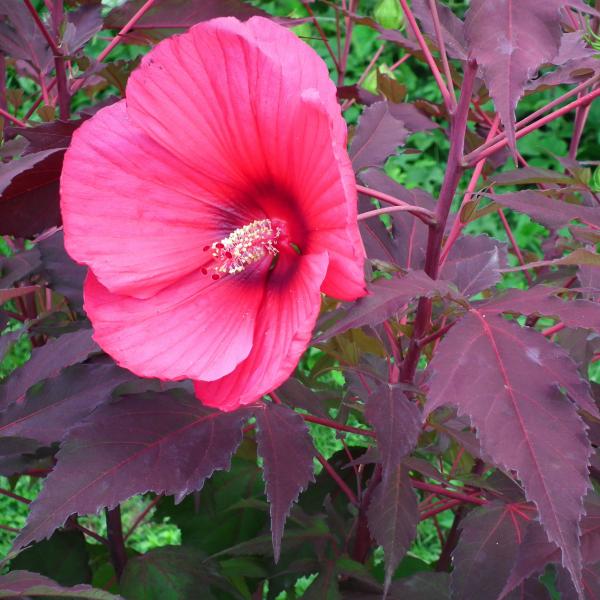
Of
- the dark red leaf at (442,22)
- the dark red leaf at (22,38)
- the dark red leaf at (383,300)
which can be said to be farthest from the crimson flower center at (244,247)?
the dark red leaf at (22,38)

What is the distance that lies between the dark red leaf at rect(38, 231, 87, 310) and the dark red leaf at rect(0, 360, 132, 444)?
0.46 ft

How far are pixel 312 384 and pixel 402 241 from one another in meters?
0.27

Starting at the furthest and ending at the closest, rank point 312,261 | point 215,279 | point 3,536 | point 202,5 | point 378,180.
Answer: point 3,536 → point 202,5 → point 378,180 → point 215,279 → point 312,261

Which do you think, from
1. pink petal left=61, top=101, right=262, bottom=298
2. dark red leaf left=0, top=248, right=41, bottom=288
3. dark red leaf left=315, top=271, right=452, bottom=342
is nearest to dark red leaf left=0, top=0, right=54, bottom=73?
dark red leaf left=0, top=248, right=41, bottom=288

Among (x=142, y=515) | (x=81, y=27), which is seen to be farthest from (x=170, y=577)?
(x=81, y=27)

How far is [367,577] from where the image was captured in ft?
3.08

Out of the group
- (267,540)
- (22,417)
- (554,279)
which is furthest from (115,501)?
(554,279)

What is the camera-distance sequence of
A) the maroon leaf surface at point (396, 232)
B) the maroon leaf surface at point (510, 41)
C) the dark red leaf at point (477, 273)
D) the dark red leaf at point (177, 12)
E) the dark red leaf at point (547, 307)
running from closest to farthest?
1. the maroon leaf surface at point (510, 41)
2. the dark red leaf at point (547, 307)
3. the dark red leaf at point (477, 273)
4. the maroon leaf surface at point (396, 232)
5. the dark red leaf at point (177, 12)

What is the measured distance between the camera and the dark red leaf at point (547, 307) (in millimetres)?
655

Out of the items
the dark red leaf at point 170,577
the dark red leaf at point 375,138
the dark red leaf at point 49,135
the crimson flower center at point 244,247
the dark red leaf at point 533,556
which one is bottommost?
the dark red leaf at point 170,577

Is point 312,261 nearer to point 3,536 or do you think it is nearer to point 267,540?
point 267,540

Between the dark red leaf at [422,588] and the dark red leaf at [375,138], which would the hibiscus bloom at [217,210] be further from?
the dark red leaf at [422,588]

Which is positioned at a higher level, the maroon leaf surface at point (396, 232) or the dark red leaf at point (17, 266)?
the dark red leaf at point (17, 266)

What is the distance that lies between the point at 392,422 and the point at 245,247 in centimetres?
20
